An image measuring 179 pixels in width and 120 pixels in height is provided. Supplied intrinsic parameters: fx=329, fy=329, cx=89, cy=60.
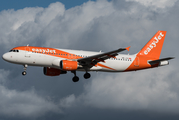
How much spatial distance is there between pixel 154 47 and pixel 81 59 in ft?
54.6

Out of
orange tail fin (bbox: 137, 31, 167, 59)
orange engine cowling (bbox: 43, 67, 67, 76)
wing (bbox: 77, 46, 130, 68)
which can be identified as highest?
orange tail fin (bbox: 137, 31, 167, 59)

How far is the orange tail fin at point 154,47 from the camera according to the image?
60219mm

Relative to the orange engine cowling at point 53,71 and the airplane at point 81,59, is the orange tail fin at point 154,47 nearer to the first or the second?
the airplane at point 81,59

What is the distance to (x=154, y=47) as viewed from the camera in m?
61.3

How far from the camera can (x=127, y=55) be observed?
5775 cm

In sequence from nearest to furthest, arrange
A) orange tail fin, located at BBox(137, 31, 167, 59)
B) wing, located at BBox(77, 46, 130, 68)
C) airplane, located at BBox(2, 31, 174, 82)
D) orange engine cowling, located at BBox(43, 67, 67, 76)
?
airplane, located at BBox(2, 31, 174, 82)
wing, located at BBox(77, 46, 130, 68)
orange engine cowling, located at BBox(43, 67, 67, 76)
orange tail fin, located at BBox(137, 31, 167, 59)

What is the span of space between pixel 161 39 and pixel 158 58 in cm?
429

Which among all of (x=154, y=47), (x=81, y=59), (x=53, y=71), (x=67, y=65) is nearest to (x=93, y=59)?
(x=81, y=59)

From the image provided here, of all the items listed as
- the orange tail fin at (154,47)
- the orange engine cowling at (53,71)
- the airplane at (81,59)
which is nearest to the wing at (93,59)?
the airplane at (81,59)

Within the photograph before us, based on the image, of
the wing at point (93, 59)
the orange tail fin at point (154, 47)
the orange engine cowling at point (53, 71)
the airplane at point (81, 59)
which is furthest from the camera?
the orange tail fin at point (154, 47)

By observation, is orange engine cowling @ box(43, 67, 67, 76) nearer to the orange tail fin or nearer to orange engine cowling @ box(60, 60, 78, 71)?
orange engine cowling @ box(60, 60, 78, 71)

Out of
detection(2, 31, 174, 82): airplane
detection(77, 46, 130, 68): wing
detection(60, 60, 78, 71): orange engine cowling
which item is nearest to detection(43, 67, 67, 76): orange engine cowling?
detection(2, 31, 174, 82): airplane

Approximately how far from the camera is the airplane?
50.6 m

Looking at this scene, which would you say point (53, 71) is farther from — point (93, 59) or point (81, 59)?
point (93, 59)
